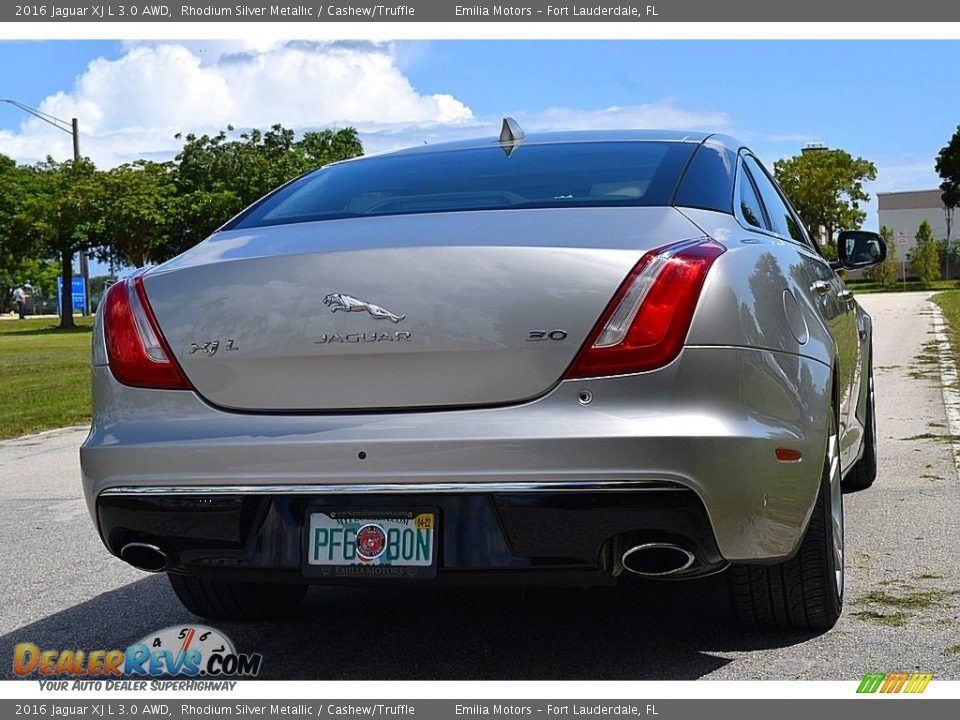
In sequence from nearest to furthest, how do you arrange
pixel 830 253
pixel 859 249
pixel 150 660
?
pixel 150 660 → pixel 859 249 → pixel 830 253

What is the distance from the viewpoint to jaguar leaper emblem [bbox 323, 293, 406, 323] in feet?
10.9

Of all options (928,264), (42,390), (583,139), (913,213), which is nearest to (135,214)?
(42,390)

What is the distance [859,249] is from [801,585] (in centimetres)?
261

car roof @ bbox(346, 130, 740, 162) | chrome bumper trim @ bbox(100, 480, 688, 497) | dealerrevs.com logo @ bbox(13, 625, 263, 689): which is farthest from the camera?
car roof @ bbox(346, 130, 740, 162)

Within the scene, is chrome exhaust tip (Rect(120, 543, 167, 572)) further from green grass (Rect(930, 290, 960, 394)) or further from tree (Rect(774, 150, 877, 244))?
tree (Rect(774, 150, 877, 244))

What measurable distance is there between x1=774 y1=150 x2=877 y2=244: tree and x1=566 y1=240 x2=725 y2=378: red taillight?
64328 mm

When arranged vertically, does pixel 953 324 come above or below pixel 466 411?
below

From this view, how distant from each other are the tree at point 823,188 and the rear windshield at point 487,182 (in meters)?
63.3

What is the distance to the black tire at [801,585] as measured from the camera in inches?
148

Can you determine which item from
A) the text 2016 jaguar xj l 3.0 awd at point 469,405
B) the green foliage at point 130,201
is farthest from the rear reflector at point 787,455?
the green foliage at point 130,201

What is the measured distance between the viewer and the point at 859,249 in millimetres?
6004

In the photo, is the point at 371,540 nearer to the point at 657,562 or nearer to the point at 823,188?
the point at 657,562
